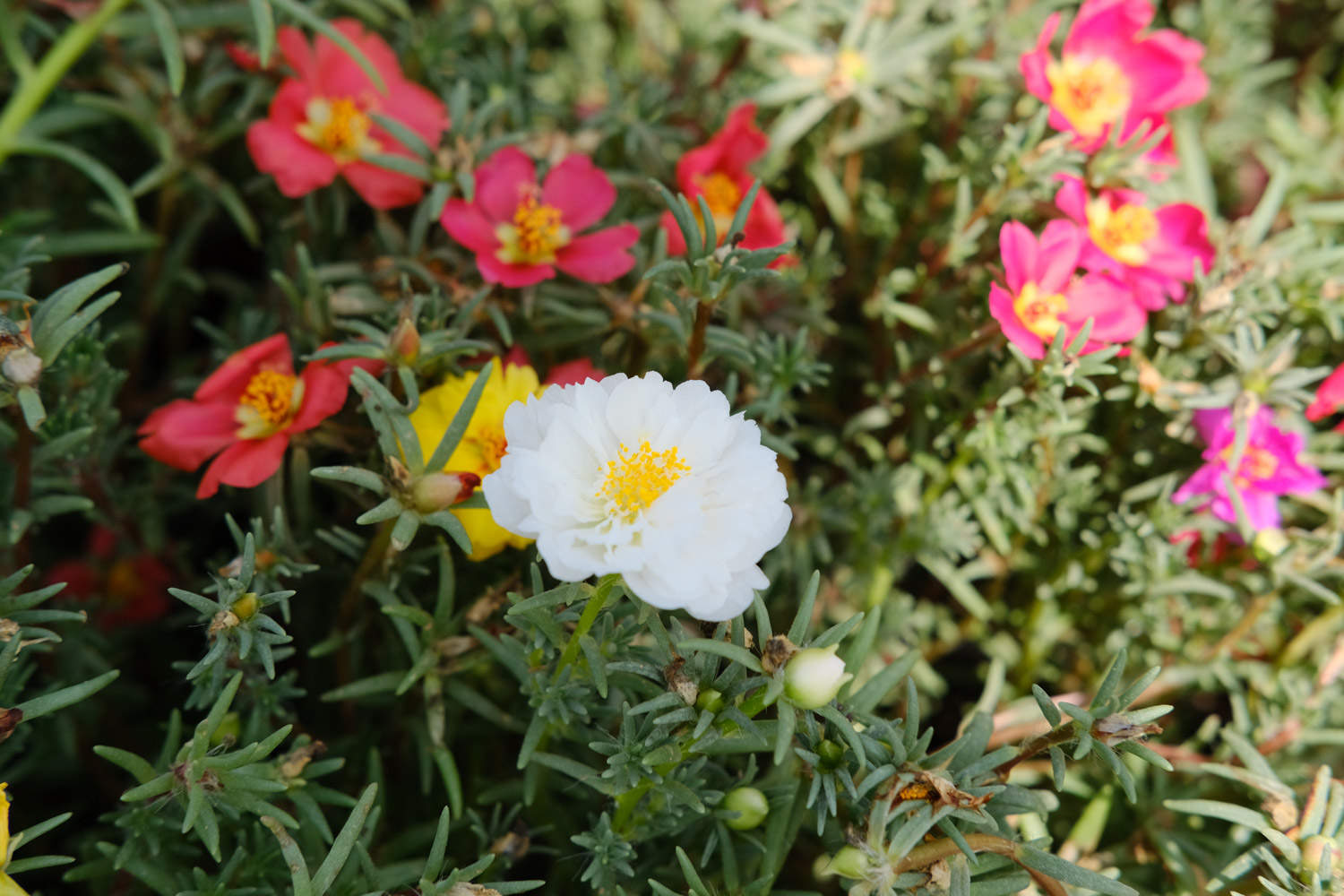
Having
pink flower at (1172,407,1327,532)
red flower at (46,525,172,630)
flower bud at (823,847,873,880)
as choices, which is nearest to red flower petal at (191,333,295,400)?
red flower at (46,525,172,630)

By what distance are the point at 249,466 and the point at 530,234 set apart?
1.68ft

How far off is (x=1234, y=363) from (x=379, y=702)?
130 centimetres

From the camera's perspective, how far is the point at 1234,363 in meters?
1.42

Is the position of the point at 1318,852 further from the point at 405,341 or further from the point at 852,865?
the point at 405,341

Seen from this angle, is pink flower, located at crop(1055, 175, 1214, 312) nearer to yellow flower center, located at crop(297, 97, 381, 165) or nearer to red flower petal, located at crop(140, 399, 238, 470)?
yellow flower center, located at crop(297, 97, 381, 165)

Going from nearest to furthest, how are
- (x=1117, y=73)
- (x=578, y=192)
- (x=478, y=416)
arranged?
(x=478, y=416) → (x=578, y=192) → (x=1117, y=73)

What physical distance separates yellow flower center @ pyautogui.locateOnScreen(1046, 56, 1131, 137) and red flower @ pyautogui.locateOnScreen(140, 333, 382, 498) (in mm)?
1104

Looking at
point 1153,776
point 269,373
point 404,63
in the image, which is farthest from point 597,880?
point 404,63

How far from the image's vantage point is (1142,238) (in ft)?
4.83

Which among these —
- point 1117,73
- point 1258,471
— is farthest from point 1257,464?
point 1117,73

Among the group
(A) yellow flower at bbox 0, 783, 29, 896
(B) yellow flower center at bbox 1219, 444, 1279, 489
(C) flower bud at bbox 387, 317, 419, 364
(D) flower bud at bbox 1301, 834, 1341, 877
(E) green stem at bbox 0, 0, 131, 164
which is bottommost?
(D) flower bud at bbox 1301, 834, 1341, 877

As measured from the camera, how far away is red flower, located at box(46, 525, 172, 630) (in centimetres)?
155

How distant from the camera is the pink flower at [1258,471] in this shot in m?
1.44

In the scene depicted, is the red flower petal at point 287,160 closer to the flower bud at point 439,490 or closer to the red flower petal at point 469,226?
the red flower petal at point 469,226
